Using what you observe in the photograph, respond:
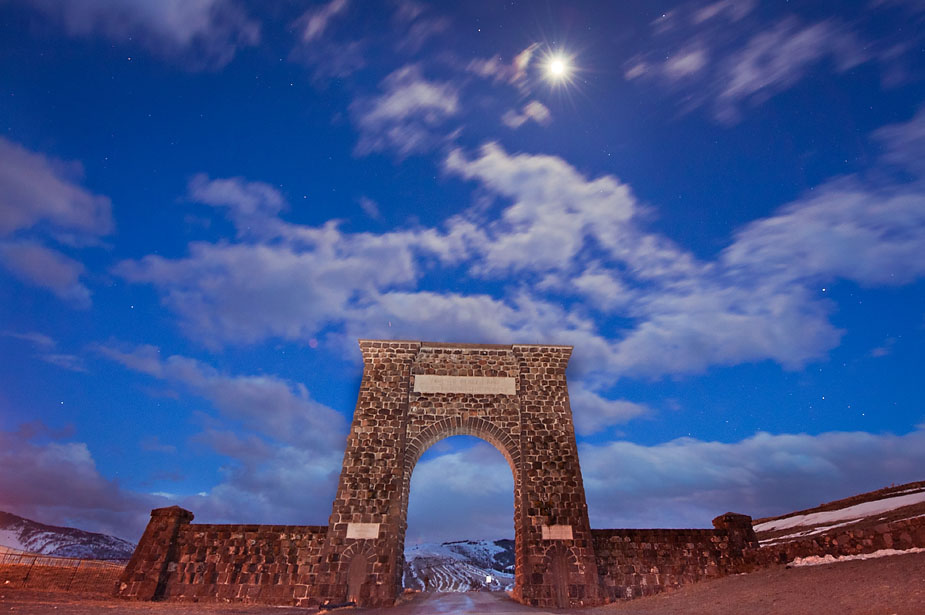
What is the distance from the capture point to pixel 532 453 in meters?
16.4

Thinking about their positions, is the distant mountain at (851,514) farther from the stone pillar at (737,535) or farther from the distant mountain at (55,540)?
the distant mountain at (55,540)

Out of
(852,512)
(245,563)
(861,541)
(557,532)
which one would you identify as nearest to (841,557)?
(861,541)

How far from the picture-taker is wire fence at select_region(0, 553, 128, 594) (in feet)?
48.6

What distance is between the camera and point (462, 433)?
1709 centimetres

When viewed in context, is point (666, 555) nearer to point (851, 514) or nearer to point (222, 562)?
point (851, 514)

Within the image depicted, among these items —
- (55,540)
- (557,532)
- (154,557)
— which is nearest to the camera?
(154,557)

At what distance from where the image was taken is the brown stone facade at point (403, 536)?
14020 millimetres

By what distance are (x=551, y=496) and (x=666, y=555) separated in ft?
12.8

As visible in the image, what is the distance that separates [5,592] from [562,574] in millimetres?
15404

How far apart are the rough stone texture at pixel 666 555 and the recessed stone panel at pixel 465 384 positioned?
18.7 feet

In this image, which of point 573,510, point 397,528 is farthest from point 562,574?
point 397,528

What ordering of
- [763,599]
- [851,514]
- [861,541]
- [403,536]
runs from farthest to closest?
[403,536], [851,514], [861,541], [763,599]

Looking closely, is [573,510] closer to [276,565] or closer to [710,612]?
[710,612]

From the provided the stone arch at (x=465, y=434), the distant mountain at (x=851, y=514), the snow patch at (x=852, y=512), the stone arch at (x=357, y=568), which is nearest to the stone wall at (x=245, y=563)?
the stone arch at (x=357, y=568)
